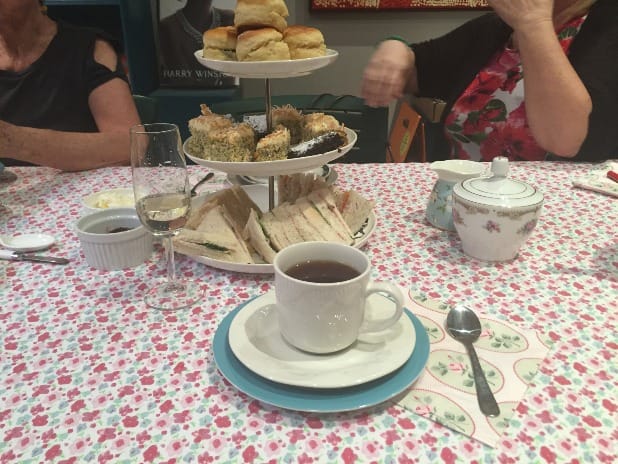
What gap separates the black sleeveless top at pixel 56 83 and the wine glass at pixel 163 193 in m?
1.10

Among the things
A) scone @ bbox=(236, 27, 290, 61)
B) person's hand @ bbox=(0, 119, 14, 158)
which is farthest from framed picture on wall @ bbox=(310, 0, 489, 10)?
scone @ bbox=(236, 27, 290, 61)

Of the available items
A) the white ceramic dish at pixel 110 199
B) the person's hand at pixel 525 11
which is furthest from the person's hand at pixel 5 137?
the person's hand at pixel 525 11

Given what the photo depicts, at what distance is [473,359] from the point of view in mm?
628

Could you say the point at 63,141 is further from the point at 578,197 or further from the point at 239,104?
the point at 578,197

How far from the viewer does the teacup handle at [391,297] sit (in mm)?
614

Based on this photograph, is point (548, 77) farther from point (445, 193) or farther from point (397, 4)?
point (397, 4)

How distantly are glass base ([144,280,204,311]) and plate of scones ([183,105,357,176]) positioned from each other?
0.71 ft

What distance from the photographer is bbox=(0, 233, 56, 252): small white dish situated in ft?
3.09

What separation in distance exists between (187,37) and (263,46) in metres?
2.27

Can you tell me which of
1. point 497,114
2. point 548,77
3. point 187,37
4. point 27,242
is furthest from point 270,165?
point 187,37

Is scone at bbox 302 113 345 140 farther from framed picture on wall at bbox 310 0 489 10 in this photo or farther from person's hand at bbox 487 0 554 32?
framed picture on wall at bbox 310 0 489 10

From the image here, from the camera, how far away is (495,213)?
0.86 m

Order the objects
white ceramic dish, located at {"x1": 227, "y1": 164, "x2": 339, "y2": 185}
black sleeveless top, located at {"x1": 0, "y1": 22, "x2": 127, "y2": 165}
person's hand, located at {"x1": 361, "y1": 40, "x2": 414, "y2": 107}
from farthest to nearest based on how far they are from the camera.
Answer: black sleeveless top, located at {"x1": 0, "y1": 22, "x2": 127, "y2": 165} < person's hand, located at {"x1": 361, "y1": 40, "x2": 414, "y2": 107} < white ceramic dish, located at {"x1": 227, "y1": 164, "x2": 339, "y2": 185}

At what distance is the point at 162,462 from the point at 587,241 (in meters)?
0.89
